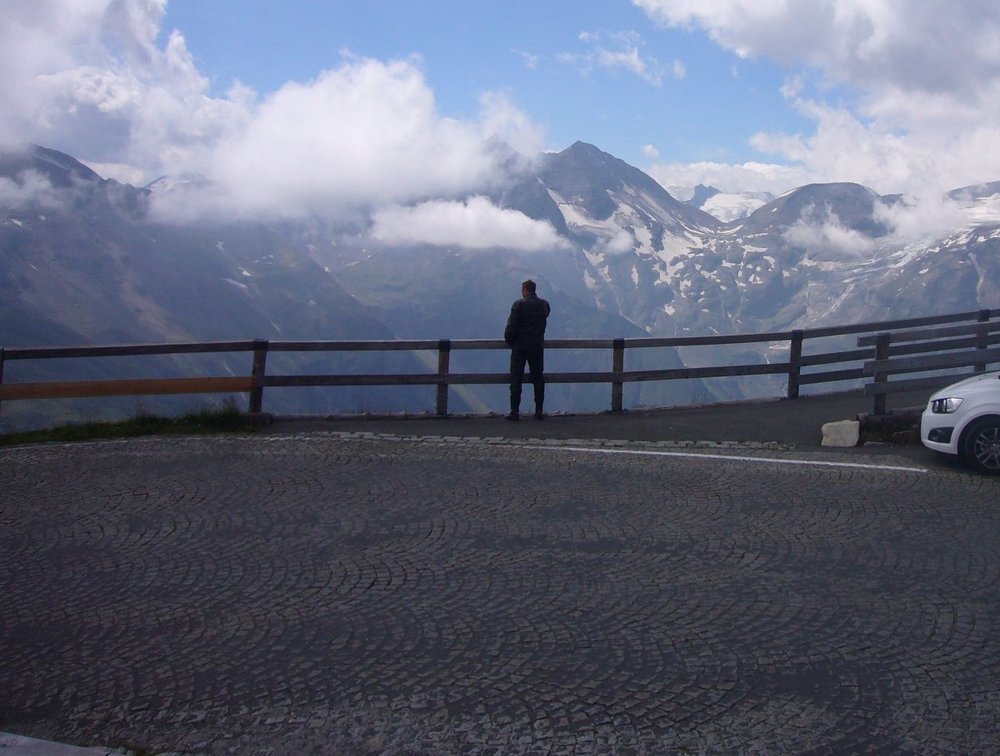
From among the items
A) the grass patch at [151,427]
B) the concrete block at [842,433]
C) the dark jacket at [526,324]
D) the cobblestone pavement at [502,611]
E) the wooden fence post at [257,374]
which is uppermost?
the dark jacket at [526,324]

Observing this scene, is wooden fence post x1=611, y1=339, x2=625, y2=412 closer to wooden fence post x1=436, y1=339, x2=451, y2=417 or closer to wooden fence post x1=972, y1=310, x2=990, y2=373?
wooden fence post x1=436, y1=339, x2=451, y2=417

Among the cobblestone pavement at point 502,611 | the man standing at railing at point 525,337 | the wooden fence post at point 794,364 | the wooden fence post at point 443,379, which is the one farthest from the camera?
the wooden fence post at point 794,364

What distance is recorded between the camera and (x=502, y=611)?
5922 millimetres

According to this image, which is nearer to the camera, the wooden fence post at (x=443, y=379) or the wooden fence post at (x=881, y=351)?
the wooden fence post at (x=881, y=351)

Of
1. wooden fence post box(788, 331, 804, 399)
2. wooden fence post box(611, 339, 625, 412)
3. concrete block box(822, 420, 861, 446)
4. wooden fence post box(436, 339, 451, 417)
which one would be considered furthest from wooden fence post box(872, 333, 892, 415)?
wooden fence post box(436, 339, 451, 417)

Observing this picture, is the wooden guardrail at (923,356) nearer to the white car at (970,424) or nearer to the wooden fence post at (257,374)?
the white car at (970,424)

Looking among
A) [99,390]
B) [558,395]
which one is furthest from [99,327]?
[99,390]

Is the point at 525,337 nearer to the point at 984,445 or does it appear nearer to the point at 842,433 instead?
the point at 842,433

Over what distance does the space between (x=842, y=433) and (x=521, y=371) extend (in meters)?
4.39

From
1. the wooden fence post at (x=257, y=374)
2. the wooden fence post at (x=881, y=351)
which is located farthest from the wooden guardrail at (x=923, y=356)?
the wooden fence post at (x=257, y=374)

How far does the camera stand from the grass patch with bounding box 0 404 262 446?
12.4 meters

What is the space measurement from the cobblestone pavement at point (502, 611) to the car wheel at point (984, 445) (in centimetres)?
22

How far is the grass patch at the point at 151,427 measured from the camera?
12.4m

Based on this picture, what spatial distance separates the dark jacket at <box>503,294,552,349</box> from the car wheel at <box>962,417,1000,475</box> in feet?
18.9
